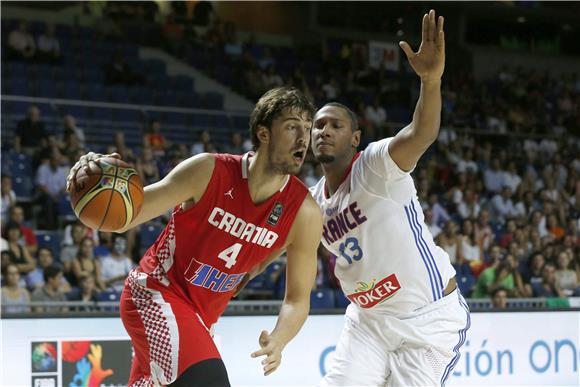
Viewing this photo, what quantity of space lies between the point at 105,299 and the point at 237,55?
30.6 feet

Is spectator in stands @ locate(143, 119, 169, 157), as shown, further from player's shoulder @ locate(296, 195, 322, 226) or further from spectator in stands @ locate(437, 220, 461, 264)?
player's shoulder @ locate(296, 195, 322, 226)

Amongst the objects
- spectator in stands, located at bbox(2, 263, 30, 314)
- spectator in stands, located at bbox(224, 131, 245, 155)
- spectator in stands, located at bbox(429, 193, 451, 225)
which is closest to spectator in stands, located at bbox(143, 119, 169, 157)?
spectator in stands, located at bbox(224, 131, 245, 155)

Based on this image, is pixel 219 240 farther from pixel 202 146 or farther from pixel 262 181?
pixel 202 146

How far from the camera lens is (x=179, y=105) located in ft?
50.2

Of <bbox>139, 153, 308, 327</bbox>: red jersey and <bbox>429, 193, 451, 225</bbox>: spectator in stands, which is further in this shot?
<bbox>429, 193, 451, 225</bbox>: spectator in stands

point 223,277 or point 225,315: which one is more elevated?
point 223,277

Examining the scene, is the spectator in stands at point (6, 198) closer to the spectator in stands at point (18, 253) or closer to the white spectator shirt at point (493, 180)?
the spectator in stands at point (18, 253)

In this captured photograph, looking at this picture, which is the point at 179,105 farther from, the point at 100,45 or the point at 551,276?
the point at 551,276

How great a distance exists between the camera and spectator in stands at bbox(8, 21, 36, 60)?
1388 cm

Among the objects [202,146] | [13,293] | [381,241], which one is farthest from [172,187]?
[202,146]

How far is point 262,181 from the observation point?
4000mm

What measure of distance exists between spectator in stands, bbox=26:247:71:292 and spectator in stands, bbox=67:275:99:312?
0.11 meters

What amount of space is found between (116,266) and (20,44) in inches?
232

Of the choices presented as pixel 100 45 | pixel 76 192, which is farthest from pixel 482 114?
pixel 76 192
